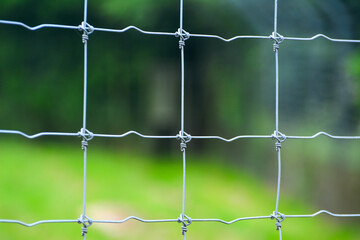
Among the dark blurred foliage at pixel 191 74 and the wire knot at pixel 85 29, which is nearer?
the wire knot at pixel 85 29

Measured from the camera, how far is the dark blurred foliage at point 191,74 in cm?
153

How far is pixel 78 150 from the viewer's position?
3584 millimetres

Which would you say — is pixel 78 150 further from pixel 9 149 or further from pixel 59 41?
pixel 59 41

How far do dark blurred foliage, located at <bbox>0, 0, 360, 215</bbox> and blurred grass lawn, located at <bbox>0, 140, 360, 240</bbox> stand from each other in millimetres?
134

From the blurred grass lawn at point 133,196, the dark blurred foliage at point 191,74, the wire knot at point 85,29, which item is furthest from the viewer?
the blurred grass lawn at point 133,196

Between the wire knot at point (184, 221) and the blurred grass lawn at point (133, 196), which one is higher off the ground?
the blurred grass lawn at point (133, 196)

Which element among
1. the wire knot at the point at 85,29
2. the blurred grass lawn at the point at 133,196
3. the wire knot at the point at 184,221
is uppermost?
the blurred grass lawn at the point at 133,196

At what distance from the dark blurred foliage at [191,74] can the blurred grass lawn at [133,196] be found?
0.44 ft

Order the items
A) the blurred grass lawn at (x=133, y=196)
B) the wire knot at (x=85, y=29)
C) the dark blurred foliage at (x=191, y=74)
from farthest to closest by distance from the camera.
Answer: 1. the blurred grass lawn at (x=133, y=196)
2. the dark blurred foliage at (x=191, y=74)
3. the wire knot at (x=85, y=29)

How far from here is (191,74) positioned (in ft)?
10.3

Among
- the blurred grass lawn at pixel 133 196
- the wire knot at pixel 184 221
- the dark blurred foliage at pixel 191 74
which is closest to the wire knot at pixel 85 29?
the wire knot at pixel 184 221

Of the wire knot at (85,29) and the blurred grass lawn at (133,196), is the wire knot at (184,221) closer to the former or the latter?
the wire knot at (85,29)

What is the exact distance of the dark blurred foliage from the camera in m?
1.53

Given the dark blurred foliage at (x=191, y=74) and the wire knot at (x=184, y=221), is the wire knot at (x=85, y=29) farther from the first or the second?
the dark blurred foliage at (x=191, y=74)
